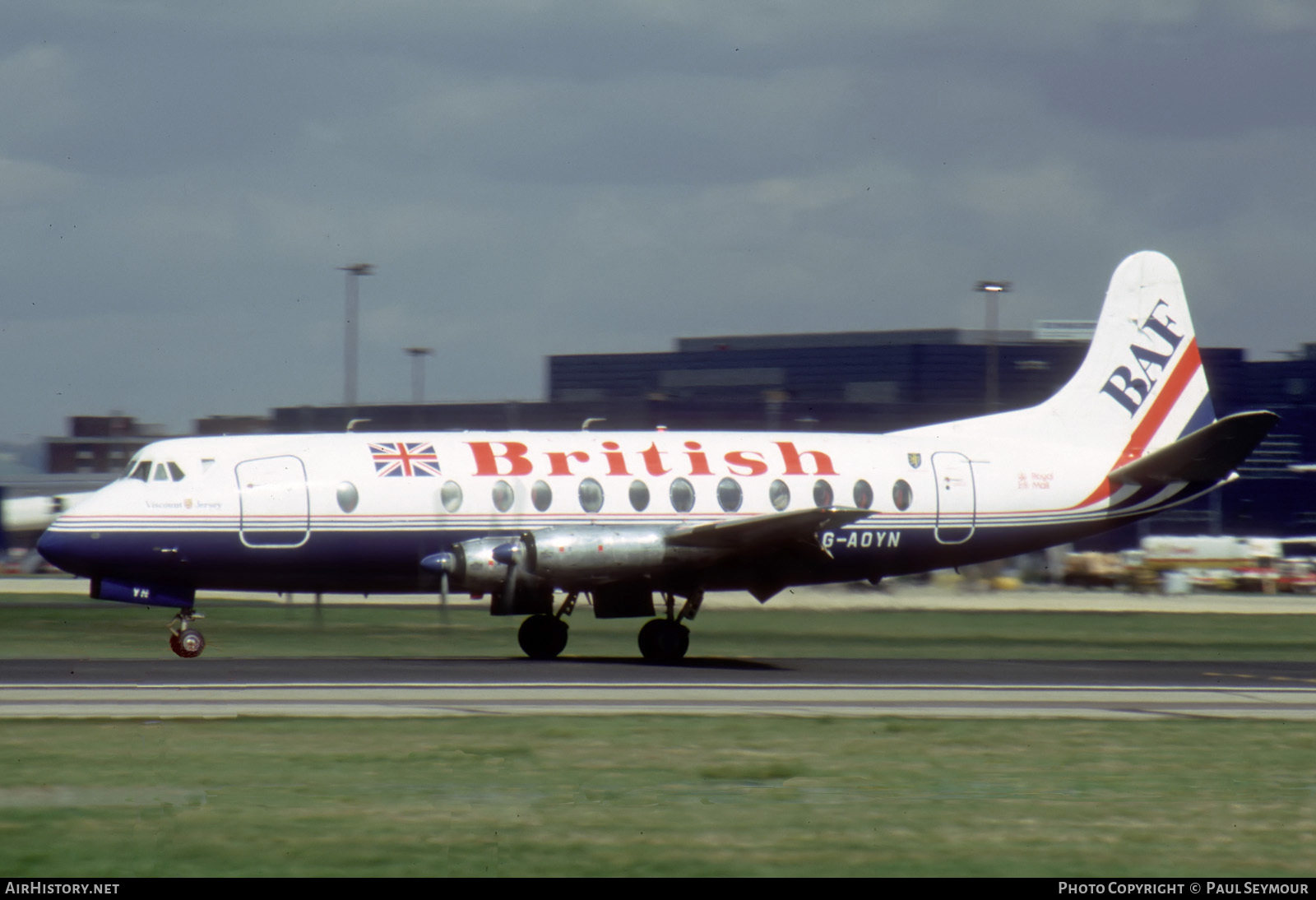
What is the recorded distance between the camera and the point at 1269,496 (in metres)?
109

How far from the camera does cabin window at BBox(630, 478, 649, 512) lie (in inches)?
1123

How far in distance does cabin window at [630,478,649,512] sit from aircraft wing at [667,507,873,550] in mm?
1265

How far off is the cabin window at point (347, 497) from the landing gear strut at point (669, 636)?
5725 millimetres

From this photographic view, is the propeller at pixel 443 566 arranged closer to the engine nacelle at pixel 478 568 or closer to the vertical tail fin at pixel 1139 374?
the engine nacelle at pixel 478 568

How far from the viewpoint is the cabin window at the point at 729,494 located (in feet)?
95.1

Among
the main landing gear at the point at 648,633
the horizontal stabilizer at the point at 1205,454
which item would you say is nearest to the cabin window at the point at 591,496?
the main landing gear at the point at 648,633

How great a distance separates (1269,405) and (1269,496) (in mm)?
7756

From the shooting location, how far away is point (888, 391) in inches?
4405

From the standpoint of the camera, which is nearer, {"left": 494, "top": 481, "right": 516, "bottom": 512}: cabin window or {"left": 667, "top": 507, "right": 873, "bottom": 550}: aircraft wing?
{"left": 667, "top": 507, "right": 873, "bottom": 550}: aircraft wing

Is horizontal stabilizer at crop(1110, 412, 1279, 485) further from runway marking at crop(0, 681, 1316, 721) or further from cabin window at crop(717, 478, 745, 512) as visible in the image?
cabin window at crop(717, 478, 745, 512)

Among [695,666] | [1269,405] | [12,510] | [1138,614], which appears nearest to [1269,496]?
[1269,405]

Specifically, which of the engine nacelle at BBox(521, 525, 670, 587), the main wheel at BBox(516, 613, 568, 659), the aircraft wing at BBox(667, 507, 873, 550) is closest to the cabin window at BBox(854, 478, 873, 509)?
the aircraft wing at BBox(667, 507, 873, 550)

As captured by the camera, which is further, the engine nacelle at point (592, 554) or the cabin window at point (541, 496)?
the cabin window at point (541, 496)

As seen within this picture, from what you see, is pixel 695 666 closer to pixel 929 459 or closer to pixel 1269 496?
pixel 929 459
